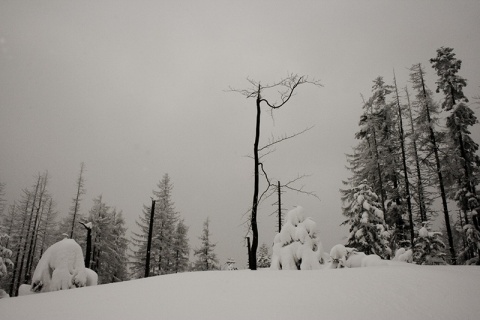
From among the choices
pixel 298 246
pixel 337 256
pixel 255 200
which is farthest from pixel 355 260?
pixel 255 200

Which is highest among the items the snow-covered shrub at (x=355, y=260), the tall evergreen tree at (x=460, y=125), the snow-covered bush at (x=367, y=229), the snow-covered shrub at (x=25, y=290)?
the tall evergreen tree at (x=460, y=125)

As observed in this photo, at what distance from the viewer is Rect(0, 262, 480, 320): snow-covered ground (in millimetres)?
4191

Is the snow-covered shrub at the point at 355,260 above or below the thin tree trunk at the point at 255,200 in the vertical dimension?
below

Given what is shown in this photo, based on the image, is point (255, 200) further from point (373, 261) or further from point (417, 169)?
point (417, 169)

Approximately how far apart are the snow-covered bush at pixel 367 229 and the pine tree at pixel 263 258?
68.5 feet

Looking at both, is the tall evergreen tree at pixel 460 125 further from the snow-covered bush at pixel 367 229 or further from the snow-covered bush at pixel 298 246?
the snow-covered bush at pixel 298 246

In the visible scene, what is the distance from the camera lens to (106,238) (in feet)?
94.9

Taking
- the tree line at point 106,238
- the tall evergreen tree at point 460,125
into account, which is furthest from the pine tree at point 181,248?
the tall evergreen tree at point 460,125

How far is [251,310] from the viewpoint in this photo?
4262mm

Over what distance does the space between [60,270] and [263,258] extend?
104 ft

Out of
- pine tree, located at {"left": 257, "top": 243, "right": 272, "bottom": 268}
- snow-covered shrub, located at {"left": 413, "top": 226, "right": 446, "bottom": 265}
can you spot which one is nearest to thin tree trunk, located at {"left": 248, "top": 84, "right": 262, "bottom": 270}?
snow-covered shrub, located at {"left": 413, "top": 226, "right": 446, "bottom": 265}

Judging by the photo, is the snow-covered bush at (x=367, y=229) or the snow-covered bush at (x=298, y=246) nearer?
the snow-covered bush at (x=298, y=246)

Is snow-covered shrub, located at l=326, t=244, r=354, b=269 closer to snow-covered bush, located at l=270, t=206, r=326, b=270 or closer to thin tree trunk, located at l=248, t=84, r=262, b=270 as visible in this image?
snow-covered bush, located at l=270, t=206, r=326, b=270

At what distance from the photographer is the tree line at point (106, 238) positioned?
28797 millimetres
